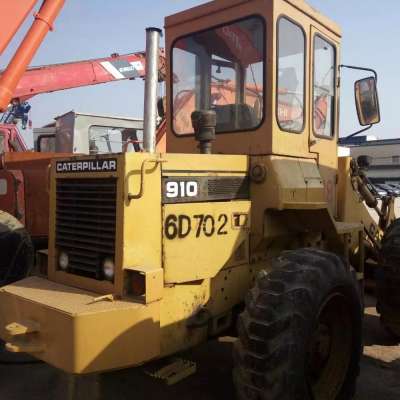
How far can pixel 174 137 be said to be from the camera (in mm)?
4312

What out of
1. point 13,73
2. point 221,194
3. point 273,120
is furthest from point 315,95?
point 13,73

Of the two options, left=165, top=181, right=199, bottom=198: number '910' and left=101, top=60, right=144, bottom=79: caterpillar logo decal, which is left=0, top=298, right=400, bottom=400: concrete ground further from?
left=101, top=60, right=144, bottom=79: caterpillar logo decal

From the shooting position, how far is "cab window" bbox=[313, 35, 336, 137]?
412cm

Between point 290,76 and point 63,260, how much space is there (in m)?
2.18

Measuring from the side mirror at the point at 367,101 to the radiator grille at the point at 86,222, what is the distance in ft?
8.14

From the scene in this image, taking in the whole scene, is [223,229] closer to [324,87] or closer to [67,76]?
[324,87]

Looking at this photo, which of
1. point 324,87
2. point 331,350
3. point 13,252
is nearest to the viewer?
point 331,350

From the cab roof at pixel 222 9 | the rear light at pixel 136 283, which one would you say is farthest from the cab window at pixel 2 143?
the rear light at pixel 136 283

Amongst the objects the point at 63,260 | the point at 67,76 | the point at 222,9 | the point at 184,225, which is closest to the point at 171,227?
the point at 184,225

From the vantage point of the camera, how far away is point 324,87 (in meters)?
4.27

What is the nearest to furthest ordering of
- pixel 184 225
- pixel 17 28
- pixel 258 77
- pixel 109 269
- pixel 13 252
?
pixel 109 269, pixel 184 225, pixel 258 77, pixel 13 252, pixel 17 28

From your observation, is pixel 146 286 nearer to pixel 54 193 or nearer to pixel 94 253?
pixel 94 253

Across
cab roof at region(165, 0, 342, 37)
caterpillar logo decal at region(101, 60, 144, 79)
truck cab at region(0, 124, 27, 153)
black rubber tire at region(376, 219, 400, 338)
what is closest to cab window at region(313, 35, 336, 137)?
cab roof at region(165, 0, 342, 37)

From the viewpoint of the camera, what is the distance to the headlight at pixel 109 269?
2988mm
